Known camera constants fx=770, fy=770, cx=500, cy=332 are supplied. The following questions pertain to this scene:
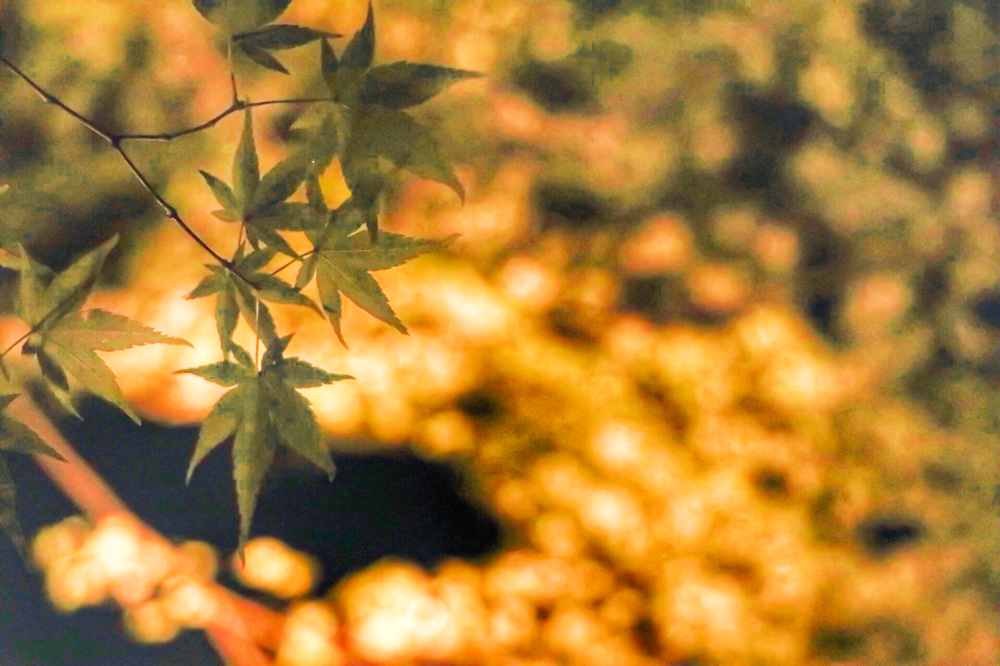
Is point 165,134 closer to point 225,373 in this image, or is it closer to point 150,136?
point 150,136

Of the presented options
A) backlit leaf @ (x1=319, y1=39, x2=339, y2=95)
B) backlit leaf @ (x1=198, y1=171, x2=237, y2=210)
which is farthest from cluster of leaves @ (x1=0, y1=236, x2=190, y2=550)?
backlit leaf @ (x1=319, y1=39, x2=339, y2=95)

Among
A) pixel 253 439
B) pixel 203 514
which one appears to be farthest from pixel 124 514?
pixel 253 439

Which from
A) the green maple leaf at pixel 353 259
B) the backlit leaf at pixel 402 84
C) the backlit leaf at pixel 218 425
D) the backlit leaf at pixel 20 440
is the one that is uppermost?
the backlit leaf at pixel 402 84

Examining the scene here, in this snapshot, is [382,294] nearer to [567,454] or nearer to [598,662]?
[567,454]

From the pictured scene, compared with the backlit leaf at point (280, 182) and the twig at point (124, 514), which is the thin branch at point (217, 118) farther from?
the twig at point (124, 514)

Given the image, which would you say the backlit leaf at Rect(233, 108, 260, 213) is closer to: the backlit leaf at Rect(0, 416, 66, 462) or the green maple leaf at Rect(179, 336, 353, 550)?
the green maple leaf at Rect(179, 336, 353, 550)

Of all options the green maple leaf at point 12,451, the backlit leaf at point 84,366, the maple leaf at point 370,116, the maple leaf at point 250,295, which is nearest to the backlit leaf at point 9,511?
the green maple leaf at point 12,451
